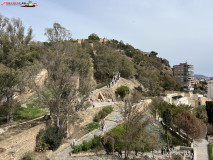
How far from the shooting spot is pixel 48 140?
42.3ft

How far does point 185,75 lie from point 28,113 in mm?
84596

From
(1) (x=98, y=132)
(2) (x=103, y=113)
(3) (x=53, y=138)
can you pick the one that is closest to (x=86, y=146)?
(1) (x=98, y=132)

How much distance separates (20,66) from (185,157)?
19619mm

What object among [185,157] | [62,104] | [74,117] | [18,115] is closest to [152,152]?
[185,157]

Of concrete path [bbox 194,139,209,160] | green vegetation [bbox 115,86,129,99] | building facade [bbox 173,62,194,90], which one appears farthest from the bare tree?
building facade [bbox 173,62,194,90]

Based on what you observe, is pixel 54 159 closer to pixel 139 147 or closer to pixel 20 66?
pixel 139 147

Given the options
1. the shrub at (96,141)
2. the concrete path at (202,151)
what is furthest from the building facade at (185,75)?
the shrub at (96,141)

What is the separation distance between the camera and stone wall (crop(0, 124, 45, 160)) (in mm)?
9859

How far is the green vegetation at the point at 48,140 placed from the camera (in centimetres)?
1252

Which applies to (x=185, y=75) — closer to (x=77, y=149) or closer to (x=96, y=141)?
(x=96, y=141)

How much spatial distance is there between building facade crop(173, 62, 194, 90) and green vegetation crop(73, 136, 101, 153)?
76.4 meters

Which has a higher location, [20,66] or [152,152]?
[20,66]

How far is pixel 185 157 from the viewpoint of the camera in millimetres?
15516

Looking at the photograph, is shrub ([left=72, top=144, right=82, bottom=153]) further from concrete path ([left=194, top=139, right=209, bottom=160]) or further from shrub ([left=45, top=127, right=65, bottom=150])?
concrete path ([left=194, top=139, right=209, bottom=160])
